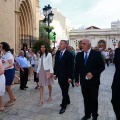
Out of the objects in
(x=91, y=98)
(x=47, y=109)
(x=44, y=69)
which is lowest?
(x=47, y=109)

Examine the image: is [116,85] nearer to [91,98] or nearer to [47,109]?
[91,98]

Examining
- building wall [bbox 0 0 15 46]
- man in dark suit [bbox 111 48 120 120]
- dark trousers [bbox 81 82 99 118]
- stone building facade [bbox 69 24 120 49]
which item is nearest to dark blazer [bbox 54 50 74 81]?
dark trousers [bbox 81 82 99 118]

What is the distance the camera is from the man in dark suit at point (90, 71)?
17.0 ft

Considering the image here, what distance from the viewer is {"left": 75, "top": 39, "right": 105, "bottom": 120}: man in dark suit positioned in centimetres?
518

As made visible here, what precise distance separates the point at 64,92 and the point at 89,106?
1.02 metres

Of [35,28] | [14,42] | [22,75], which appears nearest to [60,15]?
[35,28]

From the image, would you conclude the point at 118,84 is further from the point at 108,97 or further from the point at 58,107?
the point at 108,97

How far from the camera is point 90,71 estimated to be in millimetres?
5195

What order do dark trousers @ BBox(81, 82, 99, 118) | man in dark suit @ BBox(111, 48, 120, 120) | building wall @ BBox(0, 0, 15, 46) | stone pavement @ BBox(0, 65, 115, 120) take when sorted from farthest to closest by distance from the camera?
building wall @ BBox(0, 0, 15, 46), stone pavement @ BBox(0, 65, 115, 120), dark trousers @ BBox(81, 82, 99, 118), man in dark suit @ BBox(111, 48, 120, 120)

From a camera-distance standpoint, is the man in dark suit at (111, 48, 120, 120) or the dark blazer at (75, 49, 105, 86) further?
the dark blazer at (75, 49, 105, 86)

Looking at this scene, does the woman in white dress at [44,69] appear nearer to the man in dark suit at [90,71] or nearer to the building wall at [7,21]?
the man in dark suit at [90,71]

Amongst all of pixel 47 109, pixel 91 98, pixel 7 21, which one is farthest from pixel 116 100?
pixel 7 21

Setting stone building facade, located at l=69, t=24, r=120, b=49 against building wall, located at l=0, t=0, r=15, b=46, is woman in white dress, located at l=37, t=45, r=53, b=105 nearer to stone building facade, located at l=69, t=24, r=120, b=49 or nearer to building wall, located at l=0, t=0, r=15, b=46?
building wall, located at l=0, t=0, r=15, b=46

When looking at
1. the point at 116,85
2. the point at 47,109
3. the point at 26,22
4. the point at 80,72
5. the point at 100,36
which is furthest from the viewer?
the point at 100,36
